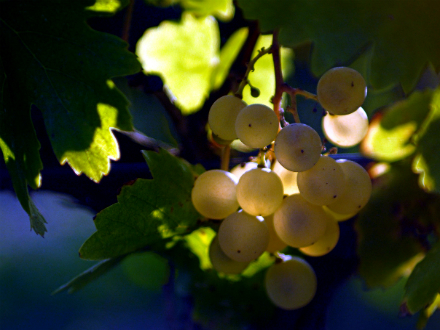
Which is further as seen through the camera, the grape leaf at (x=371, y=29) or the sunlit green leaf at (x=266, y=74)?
the sunlit green leaf at (x=266, y=74)

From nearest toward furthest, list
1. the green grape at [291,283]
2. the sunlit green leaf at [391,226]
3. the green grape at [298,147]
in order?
1. the green grape at [298,147]
2. the green grape at [291,283]
3. the sunlit green leaf at [391,226]

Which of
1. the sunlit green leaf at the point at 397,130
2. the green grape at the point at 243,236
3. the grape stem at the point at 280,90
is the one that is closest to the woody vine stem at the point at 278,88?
the grape stem at the point at 280,90

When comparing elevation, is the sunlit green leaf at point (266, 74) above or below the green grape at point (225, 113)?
below

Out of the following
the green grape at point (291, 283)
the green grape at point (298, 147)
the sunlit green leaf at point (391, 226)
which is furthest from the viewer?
the sunlit green leaf at point (391, 226)

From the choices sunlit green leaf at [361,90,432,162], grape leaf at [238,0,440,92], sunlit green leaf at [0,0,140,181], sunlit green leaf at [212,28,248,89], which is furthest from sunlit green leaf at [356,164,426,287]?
sunlit green leaf at [0,0,140,181]

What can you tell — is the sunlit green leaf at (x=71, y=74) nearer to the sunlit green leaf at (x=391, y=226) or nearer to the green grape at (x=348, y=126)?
the green grape at (x=348, y=126)

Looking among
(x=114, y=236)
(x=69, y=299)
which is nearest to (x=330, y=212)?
(x=114, y=236)

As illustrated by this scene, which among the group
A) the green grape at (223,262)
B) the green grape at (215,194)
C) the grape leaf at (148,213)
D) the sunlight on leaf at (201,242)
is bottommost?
the sunlight on leaf at (201,242)
